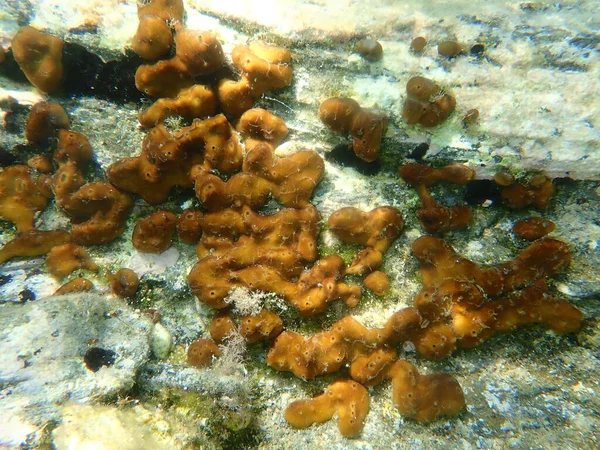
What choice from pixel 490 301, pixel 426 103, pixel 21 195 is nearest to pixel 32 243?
pixel 21 195

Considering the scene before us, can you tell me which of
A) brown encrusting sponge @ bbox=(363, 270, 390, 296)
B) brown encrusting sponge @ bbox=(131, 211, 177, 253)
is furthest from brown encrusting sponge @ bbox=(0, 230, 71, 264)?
brown encrusting sponge @ bbox=(363, 270, 390, 296)

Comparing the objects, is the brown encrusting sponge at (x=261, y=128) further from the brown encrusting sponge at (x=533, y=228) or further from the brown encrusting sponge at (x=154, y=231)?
the brown encrusting sponge at (x=533, y=228)

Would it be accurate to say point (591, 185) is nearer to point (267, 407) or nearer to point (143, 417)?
point (267, 407)

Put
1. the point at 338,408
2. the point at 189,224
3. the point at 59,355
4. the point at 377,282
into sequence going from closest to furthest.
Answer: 1. the point at 59,355
2. the point at 338,408
3. the point at 377,282
4. the point at 189,224

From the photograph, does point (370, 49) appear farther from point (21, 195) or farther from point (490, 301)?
point (21, 195)

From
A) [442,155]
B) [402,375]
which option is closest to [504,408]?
[402,375]

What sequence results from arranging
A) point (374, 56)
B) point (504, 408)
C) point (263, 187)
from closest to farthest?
point (504, 408)
point (263, 187)
point (374, 56)

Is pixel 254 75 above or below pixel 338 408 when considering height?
above

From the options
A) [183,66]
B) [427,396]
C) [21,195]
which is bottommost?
[427,396]
